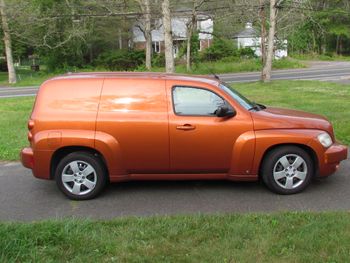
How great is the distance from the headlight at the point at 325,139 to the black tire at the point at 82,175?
2798 mm

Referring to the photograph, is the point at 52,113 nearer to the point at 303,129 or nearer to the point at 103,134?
the point at 103,134

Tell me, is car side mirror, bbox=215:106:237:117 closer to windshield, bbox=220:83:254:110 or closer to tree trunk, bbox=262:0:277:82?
windshield, bbox=220:83:254:110

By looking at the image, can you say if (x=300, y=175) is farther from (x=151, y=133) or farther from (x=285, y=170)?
(x=151, y=133)

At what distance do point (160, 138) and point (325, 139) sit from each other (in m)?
2.12

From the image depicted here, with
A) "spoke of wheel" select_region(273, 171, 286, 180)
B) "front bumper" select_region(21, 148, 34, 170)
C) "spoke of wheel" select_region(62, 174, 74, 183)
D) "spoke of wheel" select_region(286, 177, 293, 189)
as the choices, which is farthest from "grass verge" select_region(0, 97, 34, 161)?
"spoke of wheel" select_region(286, 177, 293, 189)

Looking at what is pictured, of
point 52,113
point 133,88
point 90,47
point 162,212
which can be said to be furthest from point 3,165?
point 90,47

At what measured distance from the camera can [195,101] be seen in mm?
6109

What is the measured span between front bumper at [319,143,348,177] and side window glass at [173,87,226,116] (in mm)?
1462

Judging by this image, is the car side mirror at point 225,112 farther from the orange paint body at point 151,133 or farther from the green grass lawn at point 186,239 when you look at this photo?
the green grass lawn at point 186,239

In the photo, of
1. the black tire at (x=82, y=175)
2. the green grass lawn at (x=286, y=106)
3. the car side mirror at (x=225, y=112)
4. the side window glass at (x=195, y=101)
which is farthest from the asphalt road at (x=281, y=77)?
the car side mirror at (x=225, y=112)

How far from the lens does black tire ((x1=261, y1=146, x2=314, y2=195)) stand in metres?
6.00

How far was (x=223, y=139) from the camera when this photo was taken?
19.5ft

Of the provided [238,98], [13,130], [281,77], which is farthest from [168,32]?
A: [281,77]

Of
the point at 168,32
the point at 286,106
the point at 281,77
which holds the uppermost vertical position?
the point at 168,32
